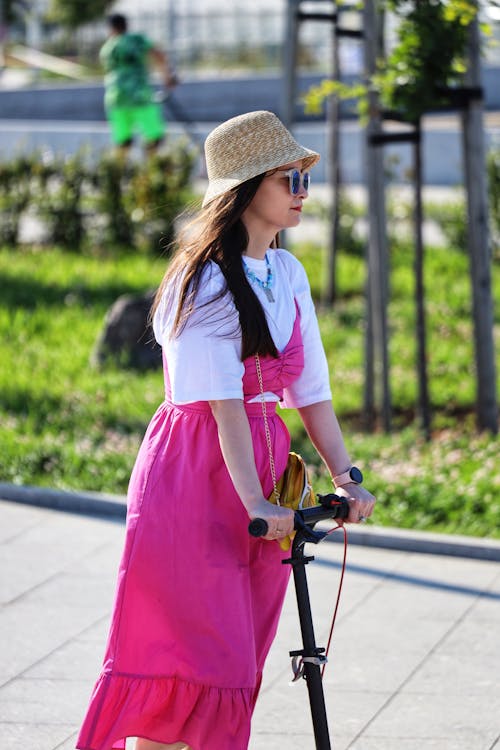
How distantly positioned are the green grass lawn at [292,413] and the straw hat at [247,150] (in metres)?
3.03

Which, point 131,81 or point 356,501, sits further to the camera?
point 131,81

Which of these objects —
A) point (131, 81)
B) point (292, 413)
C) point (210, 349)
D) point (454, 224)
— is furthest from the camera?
point (131, 81)

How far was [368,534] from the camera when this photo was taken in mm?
6023

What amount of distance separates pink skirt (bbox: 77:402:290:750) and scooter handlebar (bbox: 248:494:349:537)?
20cm

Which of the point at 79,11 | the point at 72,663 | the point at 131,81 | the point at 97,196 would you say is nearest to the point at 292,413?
the point at 72,663

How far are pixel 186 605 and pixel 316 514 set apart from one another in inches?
15.4

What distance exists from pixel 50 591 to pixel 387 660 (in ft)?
4.79

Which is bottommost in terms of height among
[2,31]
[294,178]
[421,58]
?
[294,178]

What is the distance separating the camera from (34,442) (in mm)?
7383

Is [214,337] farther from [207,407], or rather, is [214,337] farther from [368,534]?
[368,534]

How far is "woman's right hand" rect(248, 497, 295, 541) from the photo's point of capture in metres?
3.16

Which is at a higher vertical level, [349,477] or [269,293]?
[269,293]

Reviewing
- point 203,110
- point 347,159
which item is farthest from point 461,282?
point 203,110

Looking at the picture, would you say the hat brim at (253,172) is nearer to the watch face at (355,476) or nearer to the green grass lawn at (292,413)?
the watch face at (355,476)
